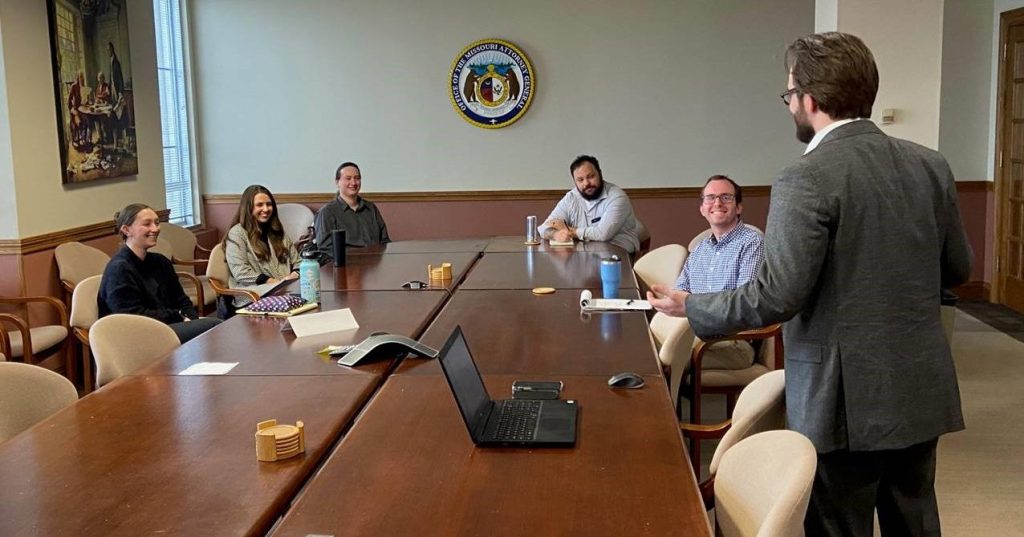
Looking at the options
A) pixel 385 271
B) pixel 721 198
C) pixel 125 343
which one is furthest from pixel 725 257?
pixel 125 343

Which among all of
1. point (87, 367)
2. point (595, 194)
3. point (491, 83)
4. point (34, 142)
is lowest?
point (87, 367)

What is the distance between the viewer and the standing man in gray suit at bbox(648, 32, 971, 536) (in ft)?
6.70

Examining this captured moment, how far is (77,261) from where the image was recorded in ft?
18.3

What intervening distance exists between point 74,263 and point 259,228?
107cm

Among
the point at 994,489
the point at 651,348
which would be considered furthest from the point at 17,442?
the point at 994,489

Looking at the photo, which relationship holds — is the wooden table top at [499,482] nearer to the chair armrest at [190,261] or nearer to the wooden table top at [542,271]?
the wooden table top at [542,271]

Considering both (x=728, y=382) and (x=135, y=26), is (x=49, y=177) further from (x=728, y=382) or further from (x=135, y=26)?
(x=728, y=382)

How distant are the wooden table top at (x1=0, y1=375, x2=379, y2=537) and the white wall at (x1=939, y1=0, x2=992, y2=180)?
614cm

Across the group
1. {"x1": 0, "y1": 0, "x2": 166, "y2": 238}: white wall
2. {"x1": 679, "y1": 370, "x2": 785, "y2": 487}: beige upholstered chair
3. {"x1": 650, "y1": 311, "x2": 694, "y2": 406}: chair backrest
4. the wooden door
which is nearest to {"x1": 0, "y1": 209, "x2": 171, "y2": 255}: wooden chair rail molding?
{"x1": 0, "y1": 0, "x2": 166, "y2": 238}: white wall

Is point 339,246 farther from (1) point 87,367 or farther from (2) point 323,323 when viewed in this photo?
(2) point 323,323

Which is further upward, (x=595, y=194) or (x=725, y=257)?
(x=595, y=194)

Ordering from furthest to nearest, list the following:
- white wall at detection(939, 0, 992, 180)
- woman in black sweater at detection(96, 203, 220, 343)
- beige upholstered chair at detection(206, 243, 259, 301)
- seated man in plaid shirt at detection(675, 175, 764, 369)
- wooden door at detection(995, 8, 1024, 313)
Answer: white wall at detection(939, 0, 992, 180) → wooden door at detection(995, 8, 1024, 313) → beige upholstered chair at detection(206, 243, 259, 301) → woman in black sweater at detection(96, 203, 220, 343) → seated man in plaid shirt at detection(675, 175, 764, 369)

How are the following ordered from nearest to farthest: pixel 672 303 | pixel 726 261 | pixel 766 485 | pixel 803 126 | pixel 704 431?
pixel 766 485, pixel 803 126, pixel 672 303, pixel 704 431, pixel 726 261

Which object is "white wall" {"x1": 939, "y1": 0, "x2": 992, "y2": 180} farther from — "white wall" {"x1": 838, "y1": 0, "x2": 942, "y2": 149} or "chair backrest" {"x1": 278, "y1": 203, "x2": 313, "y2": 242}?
"chair backrest" {"x1": 278, "y1": 203, "x2": 313, "y2": 242}
